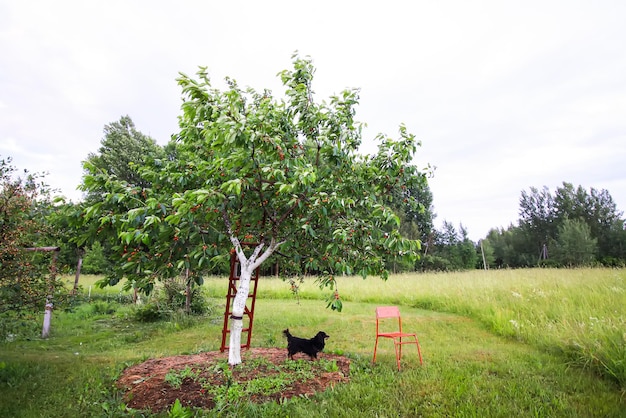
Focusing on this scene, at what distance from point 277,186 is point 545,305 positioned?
8276 millimetres

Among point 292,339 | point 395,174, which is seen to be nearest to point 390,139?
point 395,174

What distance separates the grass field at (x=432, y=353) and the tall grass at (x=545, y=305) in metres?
0.03

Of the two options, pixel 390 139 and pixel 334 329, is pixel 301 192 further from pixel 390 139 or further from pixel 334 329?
pixel 334 329

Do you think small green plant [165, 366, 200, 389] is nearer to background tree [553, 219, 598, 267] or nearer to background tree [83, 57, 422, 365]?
background tree [83, 57, 422, 365]

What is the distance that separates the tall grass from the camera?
580 centimetres

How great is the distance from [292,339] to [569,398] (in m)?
3.97

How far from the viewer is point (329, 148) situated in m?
4.60

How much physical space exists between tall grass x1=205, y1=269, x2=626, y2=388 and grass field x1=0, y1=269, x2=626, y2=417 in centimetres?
3

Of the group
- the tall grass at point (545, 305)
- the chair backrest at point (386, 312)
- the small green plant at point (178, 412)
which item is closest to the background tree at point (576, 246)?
the tall grass at point (545, 305)

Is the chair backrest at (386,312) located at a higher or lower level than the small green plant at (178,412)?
higher

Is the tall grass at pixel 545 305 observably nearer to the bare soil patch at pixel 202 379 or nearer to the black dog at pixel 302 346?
→ the bare soil patch at pixel 202 379

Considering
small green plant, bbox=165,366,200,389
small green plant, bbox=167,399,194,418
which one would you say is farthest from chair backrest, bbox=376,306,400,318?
small green plant, bbox=167,399,194,418

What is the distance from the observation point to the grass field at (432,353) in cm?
433

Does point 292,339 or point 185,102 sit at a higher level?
point 185,102
